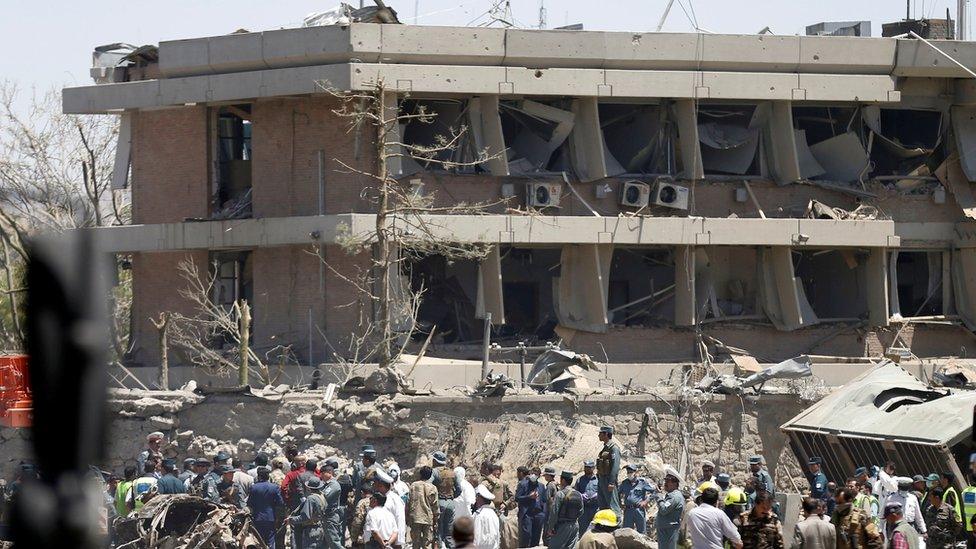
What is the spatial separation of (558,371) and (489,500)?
869 cm

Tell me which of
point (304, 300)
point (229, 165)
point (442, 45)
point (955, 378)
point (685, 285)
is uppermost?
point (442, 45)

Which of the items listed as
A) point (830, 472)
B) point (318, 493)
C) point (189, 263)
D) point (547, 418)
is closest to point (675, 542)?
point (318, 493)

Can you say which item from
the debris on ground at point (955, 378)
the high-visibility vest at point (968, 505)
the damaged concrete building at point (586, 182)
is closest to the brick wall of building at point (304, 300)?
the damaged concrete building at point (586, 182)

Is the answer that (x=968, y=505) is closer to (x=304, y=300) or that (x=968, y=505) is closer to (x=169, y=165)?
(x=304, y=300)

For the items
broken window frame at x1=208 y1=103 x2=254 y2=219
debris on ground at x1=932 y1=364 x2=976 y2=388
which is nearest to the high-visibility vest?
debris on ground at x1=932 y1=364 x2=976 y2=388

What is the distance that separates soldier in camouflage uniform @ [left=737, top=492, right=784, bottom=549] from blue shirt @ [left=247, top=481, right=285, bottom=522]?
6.59m

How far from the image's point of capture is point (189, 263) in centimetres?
3050

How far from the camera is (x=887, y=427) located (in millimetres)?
18875

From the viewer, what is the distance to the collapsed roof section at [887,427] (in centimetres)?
1766

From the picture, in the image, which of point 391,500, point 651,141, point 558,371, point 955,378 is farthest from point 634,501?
point 651,141

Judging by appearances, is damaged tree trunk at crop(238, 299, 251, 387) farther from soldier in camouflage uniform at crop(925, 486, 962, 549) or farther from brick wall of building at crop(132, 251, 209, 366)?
soldier in camouflage uniform at crop(925, 486, 962, 549)

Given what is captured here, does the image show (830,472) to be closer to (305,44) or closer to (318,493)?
(318,493)

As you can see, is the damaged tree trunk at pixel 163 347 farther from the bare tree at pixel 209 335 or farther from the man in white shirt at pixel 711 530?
the man in white shirt at pixel 711 530

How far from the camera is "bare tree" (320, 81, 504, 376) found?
24.5 metres
